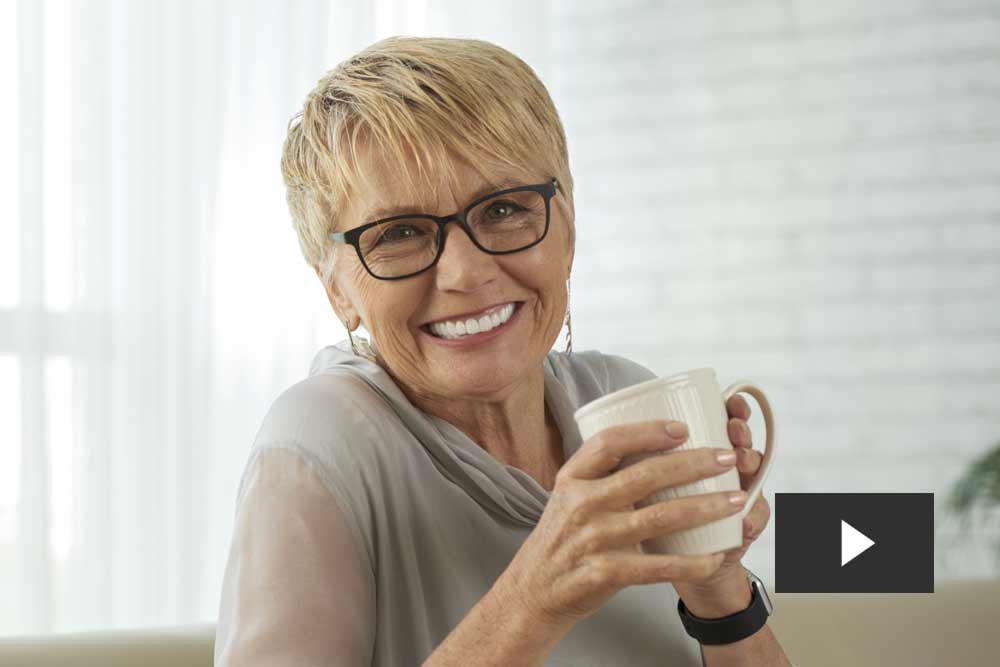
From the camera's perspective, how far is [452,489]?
3.51 feet

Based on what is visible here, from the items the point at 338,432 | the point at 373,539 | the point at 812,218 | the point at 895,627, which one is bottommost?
the point at 895,627

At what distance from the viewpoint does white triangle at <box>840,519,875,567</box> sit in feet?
5.45

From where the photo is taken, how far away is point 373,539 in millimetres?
999

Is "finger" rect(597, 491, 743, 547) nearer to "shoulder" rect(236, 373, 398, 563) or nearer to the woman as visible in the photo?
the woman

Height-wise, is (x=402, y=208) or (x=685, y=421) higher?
(x=402, y=208)

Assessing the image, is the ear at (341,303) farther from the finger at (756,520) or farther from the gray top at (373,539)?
the finger at (756,520)

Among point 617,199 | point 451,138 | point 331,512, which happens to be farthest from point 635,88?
point 331,512

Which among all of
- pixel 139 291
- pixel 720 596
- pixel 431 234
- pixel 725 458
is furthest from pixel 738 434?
pixel 139 291

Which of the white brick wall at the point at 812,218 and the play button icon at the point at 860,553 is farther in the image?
the white brick wall at the point at 812,218

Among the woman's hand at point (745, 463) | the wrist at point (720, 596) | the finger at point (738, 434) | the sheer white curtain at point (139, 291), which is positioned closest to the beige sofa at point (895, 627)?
the wrist at point (720, 596)

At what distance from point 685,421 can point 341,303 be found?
54 centimetres

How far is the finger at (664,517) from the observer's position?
69cm

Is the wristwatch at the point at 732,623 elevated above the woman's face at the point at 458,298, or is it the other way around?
the woman's face at the point at 458,298

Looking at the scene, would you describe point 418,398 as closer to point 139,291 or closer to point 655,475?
point 655,475
